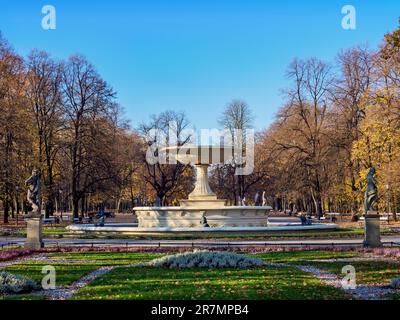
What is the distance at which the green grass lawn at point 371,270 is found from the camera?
1216 centimetres

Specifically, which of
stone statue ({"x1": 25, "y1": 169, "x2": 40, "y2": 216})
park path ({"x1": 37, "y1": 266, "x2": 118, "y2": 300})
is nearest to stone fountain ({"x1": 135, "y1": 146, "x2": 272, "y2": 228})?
stone statue ({"x1": 25, "y1": 169, "x2": 40, "y2": 216})

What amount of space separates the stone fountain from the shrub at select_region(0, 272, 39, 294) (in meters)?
18.6

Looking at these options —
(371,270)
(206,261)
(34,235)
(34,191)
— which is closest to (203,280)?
(206,261)

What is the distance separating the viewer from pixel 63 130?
145 feet

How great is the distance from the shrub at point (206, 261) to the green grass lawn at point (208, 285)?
0.57m

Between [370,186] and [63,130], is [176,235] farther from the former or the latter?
[63,130]

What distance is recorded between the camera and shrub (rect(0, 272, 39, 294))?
1072 cm

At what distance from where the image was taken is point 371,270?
45.1ft

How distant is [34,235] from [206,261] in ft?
32.1

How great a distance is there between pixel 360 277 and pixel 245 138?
44.9 m

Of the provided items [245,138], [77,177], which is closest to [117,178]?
[77,177]

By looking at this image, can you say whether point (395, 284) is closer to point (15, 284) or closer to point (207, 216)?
point (15, 284)
